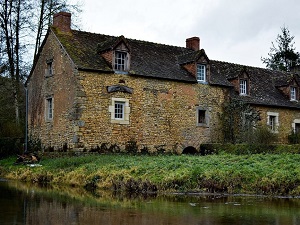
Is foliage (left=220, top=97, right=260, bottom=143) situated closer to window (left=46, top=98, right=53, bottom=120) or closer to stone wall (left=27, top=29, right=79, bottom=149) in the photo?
stone wall (left=27, top=29, right=79, bottom=149)

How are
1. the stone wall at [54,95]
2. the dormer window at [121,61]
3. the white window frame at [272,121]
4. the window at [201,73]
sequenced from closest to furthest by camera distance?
the stone wall at [54,95], the dormer window at [121,61], the window at [201,73], the white window frame at [272,121]

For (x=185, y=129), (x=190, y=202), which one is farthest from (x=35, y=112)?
(x=190, y=202)

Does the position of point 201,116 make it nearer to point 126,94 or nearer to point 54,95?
point 126,94

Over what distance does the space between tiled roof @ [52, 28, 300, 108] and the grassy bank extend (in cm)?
686

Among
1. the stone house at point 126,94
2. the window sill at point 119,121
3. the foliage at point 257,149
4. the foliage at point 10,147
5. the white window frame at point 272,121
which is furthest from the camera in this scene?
the white window frame at point 272,121

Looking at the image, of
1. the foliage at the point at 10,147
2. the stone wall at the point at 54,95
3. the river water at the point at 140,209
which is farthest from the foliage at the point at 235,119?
the river water at the point at 140,209

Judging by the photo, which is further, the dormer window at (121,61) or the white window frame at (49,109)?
the white window frame at (49,109)

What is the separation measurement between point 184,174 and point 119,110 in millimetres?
11103

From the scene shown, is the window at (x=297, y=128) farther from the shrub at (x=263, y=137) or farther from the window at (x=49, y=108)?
the window at (x=49, y=108)

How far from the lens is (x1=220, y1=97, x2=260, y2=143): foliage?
30.4m

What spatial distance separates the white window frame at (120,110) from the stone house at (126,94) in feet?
0.18

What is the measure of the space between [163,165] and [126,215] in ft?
24.0

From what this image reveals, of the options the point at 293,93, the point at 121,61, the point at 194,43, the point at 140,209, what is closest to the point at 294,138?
the point at 293,93

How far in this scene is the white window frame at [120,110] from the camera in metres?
26.3
